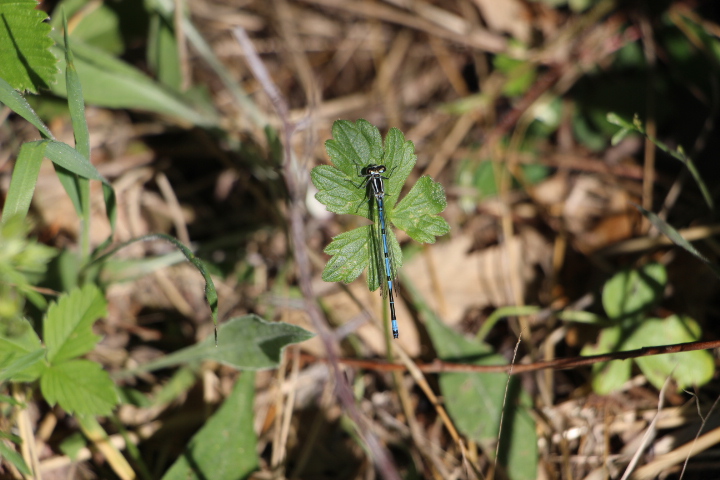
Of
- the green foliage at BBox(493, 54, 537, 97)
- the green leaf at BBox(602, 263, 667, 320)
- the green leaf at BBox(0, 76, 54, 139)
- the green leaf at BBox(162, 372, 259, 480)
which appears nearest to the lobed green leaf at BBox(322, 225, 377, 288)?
the green leaf at BBox(162, 372, 259, 480)

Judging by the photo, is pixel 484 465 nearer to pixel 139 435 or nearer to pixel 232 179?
pixel 139 435

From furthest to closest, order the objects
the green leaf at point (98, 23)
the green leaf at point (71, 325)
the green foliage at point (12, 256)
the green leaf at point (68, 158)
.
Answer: the green leaf at point (98, 23) < the green leaf at point (71, 325) < the green leaf at point (68, 158) < the green foliage at point (12, 256)

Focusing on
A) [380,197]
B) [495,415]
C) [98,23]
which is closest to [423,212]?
[380,197]

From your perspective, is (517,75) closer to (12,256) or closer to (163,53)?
(163,53)

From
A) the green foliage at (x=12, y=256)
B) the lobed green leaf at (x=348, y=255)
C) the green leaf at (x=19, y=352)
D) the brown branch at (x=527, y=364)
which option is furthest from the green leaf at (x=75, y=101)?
the brown branch at (x=527, y=364)

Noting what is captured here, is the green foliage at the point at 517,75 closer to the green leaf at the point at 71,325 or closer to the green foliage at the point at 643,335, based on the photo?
the green foliage at the point at 643,335
